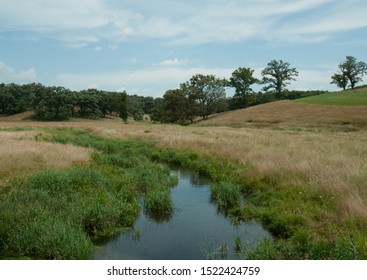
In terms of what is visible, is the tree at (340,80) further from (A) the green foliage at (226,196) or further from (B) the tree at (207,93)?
(A) the green foliage at (226,196)

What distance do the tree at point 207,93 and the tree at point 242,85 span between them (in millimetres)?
5512

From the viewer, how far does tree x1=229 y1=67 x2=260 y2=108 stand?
288 feet

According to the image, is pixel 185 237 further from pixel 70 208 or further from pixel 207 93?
pixel 207 93

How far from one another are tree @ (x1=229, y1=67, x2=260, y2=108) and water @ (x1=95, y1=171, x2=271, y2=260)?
7881cm

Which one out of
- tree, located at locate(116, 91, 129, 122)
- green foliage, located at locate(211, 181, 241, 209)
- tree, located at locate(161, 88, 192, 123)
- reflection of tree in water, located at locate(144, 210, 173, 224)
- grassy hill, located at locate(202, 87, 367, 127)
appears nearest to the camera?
reflection of tree in water, located at locate(144, 210, 173, 224)

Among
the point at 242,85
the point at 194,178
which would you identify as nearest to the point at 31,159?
the point at 194,178

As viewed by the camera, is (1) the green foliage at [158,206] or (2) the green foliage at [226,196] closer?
(1) the green foliage at [158,206]

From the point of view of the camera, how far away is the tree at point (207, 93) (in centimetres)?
8419

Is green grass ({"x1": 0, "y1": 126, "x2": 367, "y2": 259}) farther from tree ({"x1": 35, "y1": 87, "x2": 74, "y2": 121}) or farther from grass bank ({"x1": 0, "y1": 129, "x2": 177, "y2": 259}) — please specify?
tree ({"x1": 35, "y1": 87, "x2": 74, "y2": 121})

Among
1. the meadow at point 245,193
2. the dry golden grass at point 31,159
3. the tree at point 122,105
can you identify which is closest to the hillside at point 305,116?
the meadow at point 245,193

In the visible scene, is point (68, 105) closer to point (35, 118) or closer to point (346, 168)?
point (35, 118)

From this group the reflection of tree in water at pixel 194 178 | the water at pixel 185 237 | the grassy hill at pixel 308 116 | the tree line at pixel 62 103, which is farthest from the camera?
the tree line at pixel 62 103

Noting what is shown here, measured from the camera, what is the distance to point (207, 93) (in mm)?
85000

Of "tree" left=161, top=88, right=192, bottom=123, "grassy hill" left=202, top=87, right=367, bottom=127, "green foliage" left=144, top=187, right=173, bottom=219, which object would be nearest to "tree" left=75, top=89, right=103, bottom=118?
"tree" left=161, top=88, right=192, bottom=123
